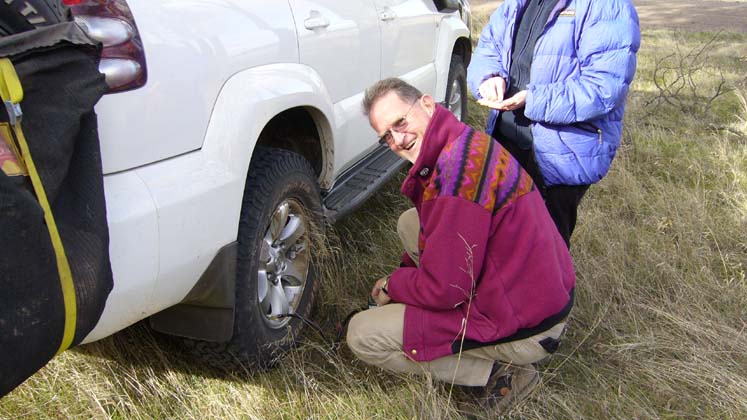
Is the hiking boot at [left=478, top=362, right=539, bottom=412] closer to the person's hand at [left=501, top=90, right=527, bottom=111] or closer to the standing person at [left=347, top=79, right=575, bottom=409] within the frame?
the standing person at [left=347, top=79, right=575, bottom=409]

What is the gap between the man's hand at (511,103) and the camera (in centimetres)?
295

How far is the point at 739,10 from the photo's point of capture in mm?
19094

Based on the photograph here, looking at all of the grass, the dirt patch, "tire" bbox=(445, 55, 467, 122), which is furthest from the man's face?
the dirt patch

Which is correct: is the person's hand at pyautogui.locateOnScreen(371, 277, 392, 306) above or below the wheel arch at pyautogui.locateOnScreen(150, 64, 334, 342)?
below

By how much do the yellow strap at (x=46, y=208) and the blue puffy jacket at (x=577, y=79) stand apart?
6.52 feet

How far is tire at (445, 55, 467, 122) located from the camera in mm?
4926

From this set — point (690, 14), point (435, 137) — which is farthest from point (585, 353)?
point (690, 14)

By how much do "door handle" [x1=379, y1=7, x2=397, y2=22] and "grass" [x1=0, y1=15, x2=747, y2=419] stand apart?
3.74 feet

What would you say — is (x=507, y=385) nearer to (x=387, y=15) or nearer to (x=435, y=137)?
(x=435, y=137)

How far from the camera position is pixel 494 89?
9.91ft

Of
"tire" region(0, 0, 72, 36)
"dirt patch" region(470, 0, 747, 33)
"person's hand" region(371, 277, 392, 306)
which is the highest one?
"tire" region(0, 0, 72, 36)

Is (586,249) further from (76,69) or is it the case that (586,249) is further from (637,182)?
(76,69)

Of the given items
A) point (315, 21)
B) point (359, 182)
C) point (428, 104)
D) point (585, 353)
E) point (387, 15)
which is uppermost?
point (315, 21)

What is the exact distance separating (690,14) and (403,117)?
743 inches
